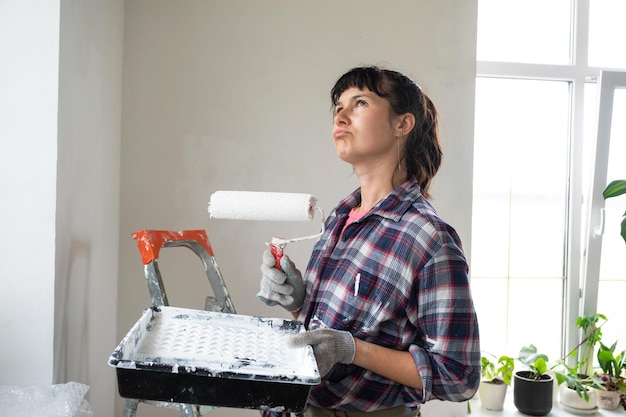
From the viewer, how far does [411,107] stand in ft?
4.60

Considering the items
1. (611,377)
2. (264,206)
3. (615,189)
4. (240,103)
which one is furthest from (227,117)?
(611,377)

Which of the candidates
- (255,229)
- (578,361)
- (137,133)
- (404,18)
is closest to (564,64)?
(404,18)

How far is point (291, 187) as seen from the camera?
7.86 feet

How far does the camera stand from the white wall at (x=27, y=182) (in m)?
1.37

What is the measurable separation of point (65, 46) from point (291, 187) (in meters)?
1.13

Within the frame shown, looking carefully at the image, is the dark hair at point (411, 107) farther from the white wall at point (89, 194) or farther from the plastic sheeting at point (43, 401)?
the plastic sheeting at point (43, 401)

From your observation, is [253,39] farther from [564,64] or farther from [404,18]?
[564,64]

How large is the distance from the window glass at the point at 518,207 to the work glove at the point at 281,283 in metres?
1.62

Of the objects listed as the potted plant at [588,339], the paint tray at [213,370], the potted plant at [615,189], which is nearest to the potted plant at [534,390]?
the potted plant at [588,339]

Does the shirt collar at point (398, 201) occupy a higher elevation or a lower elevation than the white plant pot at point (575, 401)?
higher

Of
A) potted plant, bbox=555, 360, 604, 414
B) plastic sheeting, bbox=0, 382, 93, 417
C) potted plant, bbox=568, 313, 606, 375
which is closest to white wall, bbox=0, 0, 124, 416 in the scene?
plastic sheeting, bbox=0, 382, 93, 417

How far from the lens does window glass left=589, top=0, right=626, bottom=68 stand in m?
2.85

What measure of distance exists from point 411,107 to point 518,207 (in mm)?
1638

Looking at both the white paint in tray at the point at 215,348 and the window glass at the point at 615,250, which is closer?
the white paint in tray at the point at 215,348
